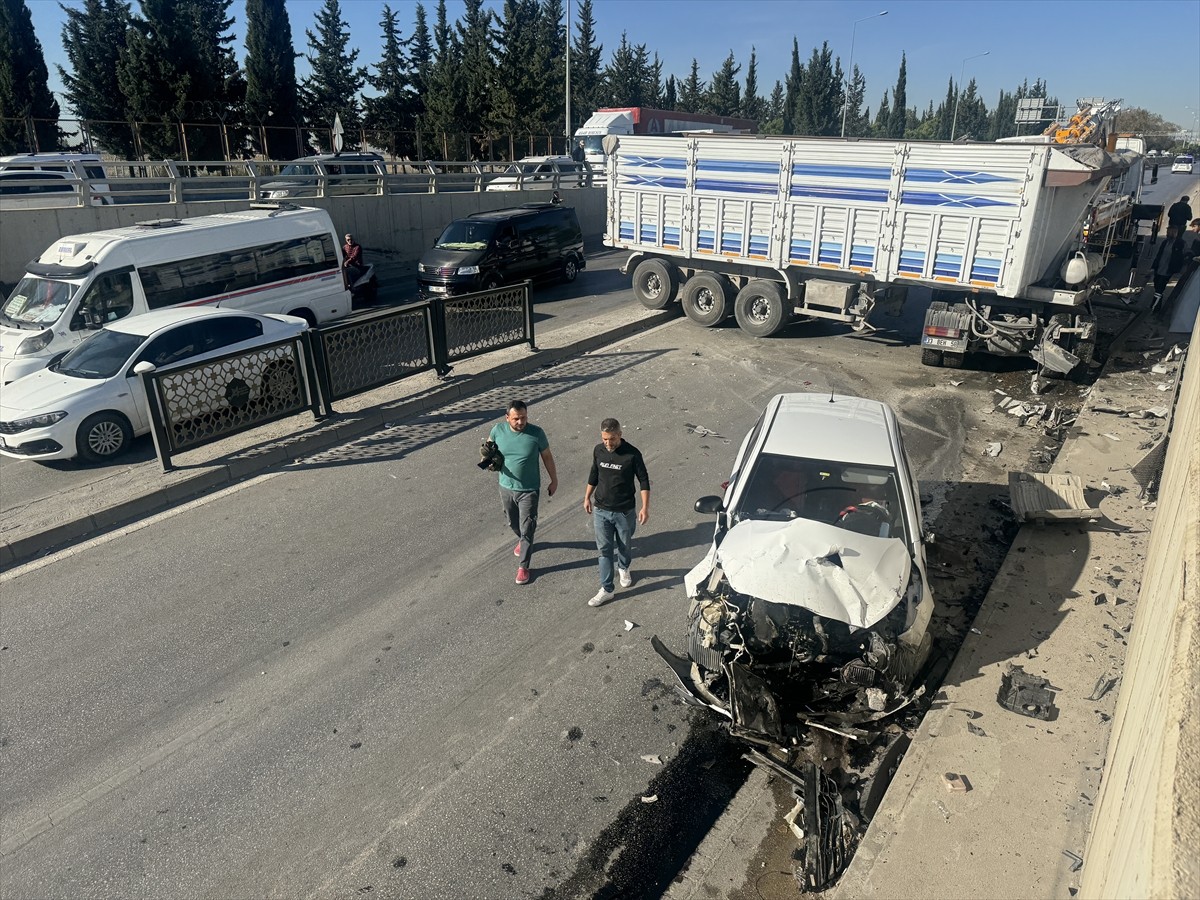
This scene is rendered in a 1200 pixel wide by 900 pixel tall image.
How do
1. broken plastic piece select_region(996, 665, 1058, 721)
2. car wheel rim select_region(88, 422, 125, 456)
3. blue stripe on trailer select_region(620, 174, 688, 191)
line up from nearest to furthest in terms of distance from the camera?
broken plastic piece select_region(996, 665, 1058, 721), car wheel rim select_region(88, 422, 125, 456), blue stripe on trailer select_region(620, 174, 688, 191)

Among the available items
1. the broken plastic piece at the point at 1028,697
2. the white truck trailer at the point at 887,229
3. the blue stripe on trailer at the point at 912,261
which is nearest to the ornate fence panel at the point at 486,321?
the white truck trailer at the point at 887,229

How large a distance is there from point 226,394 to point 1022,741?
28.4ft

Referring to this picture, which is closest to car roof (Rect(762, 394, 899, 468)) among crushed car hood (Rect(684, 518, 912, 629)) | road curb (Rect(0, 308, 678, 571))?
crushed car hood (Rect(684, 518, 912, 629))

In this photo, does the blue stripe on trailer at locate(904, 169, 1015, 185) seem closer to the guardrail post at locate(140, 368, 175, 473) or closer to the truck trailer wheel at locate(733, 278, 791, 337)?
the truck trailer wheel at locate(733, 278, 791, 337)

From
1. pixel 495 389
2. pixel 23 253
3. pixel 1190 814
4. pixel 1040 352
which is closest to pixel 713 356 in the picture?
pixel 495 389

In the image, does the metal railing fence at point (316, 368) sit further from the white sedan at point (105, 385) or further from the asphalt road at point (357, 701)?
the asphalt road at point (357, 701)

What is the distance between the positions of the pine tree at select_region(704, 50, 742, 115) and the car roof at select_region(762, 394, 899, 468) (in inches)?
3179

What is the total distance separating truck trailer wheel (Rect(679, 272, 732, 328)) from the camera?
14.9 m

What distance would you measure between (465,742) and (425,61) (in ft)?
204

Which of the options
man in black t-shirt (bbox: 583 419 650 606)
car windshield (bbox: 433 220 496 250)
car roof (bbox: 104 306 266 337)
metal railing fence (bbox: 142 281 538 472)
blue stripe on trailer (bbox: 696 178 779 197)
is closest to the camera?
man in black t-shirt (bbox: 583 419 650 606)

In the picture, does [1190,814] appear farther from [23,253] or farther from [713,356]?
[23,253]

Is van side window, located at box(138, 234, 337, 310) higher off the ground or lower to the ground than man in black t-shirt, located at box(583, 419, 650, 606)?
higher

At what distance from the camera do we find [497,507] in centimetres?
814

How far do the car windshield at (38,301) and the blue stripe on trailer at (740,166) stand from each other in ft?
33.4
